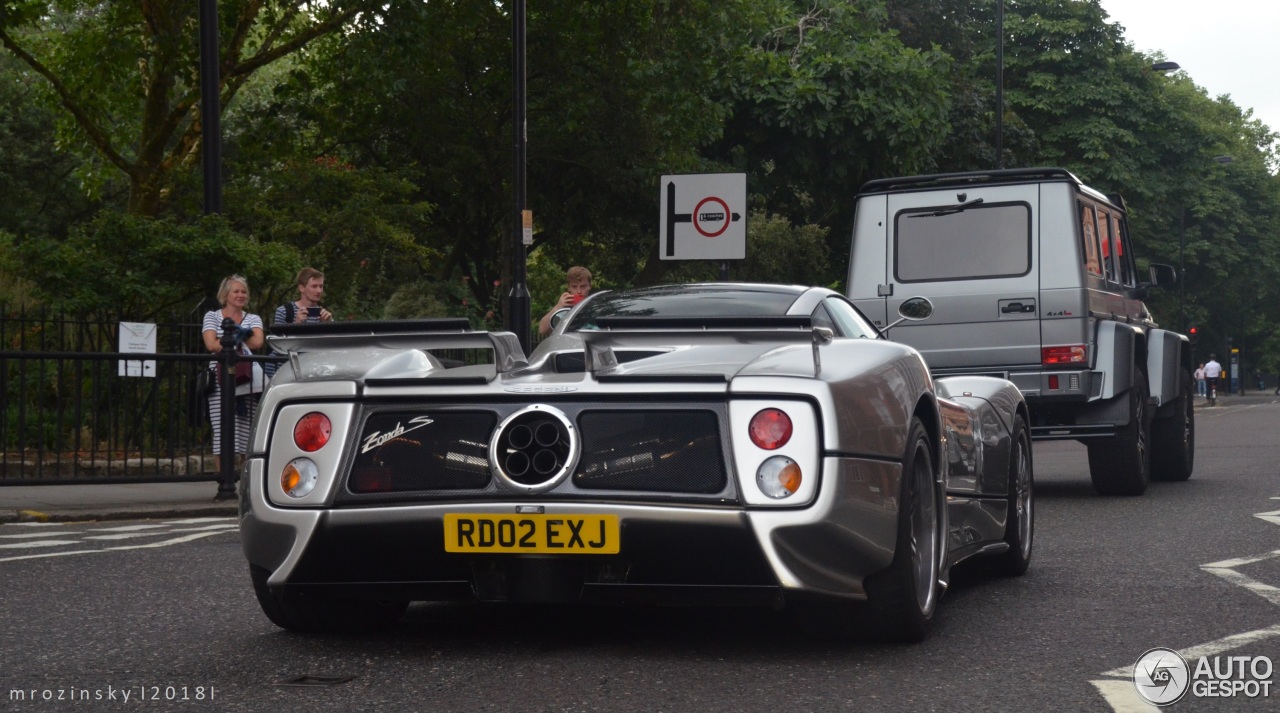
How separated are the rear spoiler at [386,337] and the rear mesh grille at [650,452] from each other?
61cm

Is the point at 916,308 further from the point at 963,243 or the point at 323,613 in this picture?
the point at 323,613

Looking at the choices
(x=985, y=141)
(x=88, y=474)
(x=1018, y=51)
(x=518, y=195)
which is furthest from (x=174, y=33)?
(x=1018, y=51)

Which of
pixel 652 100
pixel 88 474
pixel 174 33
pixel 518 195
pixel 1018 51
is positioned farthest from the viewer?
pixel 1018 51

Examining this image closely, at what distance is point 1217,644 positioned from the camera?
17.9 feet

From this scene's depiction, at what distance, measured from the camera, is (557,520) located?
16.1 feet

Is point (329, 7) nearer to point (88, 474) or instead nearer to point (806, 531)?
point (88, 474)

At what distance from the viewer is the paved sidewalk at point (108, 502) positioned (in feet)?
37.2

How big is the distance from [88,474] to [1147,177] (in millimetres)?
46270

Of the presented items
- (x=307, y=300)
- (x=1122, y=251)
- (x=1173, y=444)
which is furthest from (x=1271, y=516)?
(x=307, y=300)

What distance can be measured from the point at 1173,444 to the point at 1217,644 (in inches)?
348

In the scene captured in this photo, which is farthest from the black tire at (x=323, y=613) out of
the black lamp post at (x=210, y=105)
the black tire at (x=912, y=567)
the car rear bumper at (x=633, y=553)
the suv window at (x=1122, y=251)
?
the suv window at (x=1122, y=251)

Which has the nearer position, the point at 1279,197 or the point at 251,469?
the point at 251,469

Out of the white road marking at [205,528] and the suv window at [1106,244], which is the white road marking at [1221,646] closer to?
the white road marking at [205,528]

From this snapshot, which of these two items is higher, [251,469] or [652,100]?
[652,100]
